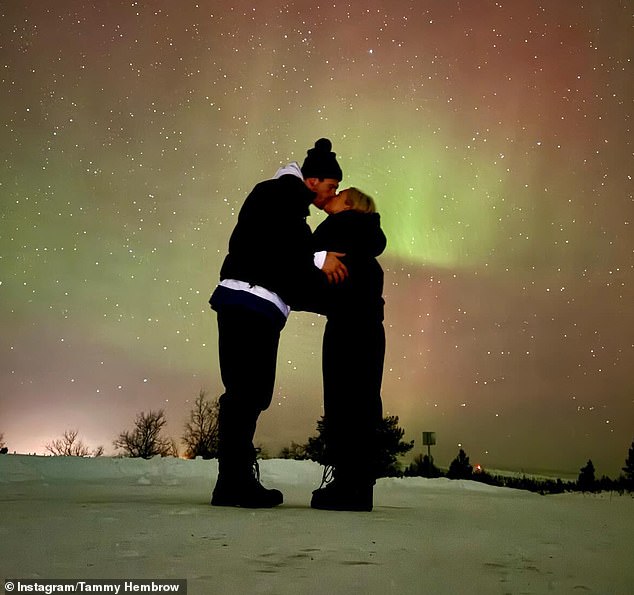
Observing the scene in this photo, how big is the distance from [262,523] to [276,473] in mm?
7487

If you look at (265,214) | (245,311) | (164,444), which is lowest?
(164,444)

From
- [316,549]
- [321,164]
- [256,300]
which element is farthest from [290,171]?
[316,549]

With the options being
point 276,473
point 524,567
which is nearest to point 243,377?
point 524,567

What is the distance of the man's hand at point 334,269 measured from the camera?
12.7ft

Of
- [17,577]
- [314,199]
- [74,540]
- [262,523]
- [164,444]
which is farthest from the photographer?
[164,444]

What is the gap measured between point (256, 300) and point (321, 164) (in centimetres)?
115

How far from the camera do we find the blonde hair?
4.16 metres

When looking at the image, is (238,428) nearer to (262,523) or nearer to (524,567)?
(262,523)

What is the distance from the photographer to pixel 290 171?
402cm

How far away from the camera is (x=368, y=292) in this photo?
4031 millimetres
